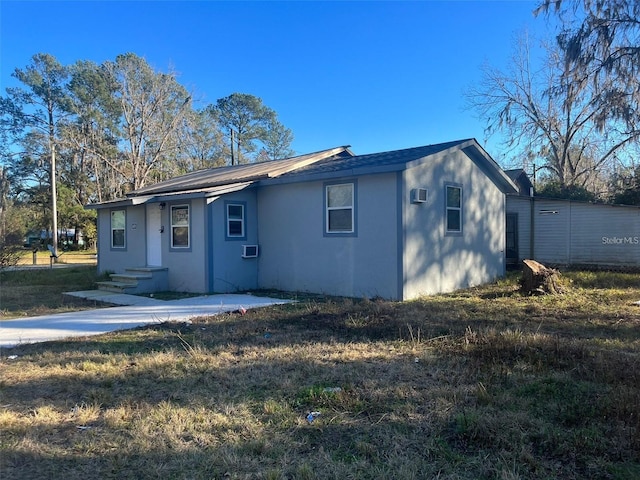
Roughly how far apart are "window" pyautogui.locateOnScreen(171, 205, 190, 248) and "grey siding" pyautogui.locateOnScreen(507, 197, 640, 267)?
452 inches

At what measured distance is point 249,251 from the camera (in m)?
11.6

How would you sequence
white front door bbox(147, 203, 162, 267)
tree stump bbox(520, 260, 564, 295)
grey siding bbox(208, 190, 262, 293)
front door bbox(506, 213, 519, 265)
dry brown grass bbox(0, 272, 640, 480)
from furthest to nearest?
front door bbox(506, 213, 519, 265)
white front door bbox(147, 203, 162, 267)
grey siding bbox(208, 190, 262, 293)
tree stump bbox(520, 260, 564, 295)
dry brown grass bbox(0, 272, 640, 480)

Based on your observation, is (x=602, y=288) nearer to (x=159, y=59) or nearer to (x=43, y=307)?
(x=43, y=307)

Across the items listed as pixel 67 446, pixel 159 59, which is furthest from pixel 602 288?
pixel 159 59

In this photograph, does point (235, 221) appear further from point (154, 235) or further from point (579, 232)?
point (579, 232)

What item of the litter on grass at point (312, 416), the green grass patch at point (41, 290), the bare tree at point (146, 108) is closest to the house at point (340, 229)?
the green grass patch at point (41, 290)

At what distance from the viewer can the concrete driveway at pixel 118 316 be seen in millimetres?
6762

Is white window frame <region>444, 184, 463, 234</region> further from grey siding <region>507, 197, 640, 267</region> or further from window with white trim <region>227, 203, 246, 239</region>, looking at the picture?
grey siding <region>507, 197, 640, 267</region>

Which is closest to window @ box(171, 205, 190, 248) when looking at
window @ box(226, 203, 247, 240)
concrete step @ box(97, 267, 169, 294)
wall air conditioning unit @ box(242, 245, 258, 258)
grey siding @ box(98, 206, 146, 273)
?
concrete step @ box(97, 267, 169, 294)

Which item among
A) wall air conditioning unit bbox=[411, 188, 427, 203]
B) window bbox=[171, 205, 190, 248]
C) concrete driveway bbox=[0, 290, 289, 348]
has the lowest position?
concrete driveway bbox=[0, 290, 289, 348]

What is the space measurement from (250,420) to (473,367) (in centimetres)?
241

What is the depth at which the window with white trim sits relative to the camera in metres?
11.3

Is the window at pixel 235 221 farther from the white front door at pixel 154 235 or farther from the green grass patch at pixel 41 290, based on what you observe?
the green grass patch at pixel 41 290

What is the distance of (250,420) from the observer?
3479mm
